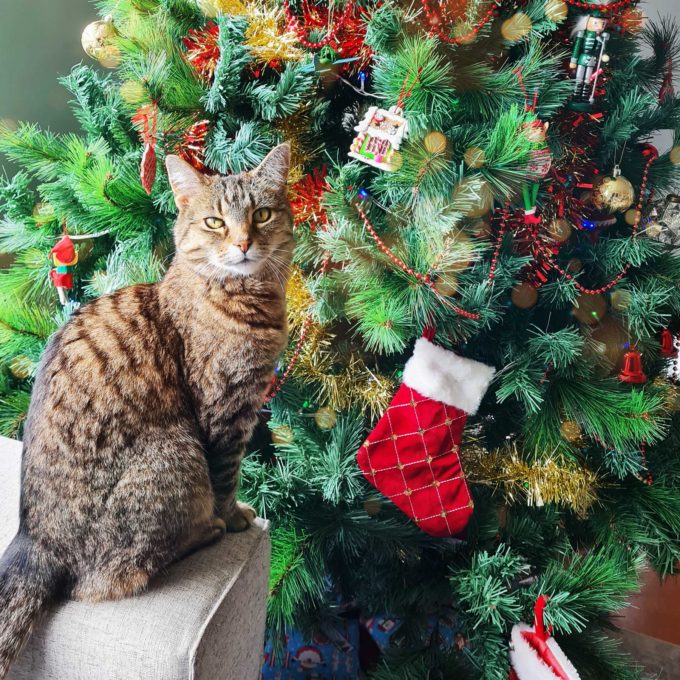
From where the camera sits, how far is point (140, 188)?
0.92 m

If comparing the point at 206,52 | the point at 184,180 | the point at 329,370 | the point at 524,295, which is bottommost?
the point at 329,370

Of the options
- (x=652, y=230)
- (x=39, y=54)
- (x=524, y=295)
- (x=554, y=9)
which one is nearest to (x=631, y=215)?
(x=652, y=230)

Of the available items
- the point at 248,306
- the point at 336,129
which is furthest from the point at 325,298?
the point at 336,129

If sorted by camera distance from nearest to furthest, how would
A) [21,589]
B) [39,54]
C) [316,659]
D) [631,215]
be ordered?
[21,589] → [631,215] → [316,659] → [39,54]

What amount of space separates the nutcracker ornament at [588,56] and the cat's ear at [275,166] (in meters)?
0.44

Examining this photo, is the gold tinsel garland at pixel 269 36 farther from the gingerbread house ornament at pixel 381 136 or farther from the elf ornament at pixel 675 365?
the elf ornament at pixel 675 365

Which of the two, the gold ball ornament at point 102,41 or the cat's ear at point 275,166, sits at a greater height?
the gold ball ornament at point 102,41

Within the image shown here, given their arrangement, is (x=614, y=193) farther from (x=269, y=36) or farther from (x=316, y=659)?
(x=316, y=659)

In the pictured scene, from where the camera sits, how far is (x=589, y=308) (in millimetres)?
975

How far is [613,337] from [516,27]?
1.75ft

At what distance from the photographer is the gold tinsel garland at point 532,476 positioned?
952mm

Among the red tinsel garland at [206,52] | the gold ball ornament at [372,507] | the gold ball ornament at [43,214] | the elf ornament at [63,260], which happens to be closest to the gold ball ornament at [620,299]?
the gold ball ornament at [372,507]

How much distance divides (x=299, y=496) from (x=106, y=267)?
55cm

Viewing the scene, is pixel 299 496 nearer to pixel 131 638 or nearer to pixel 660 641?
pixel 131 638
